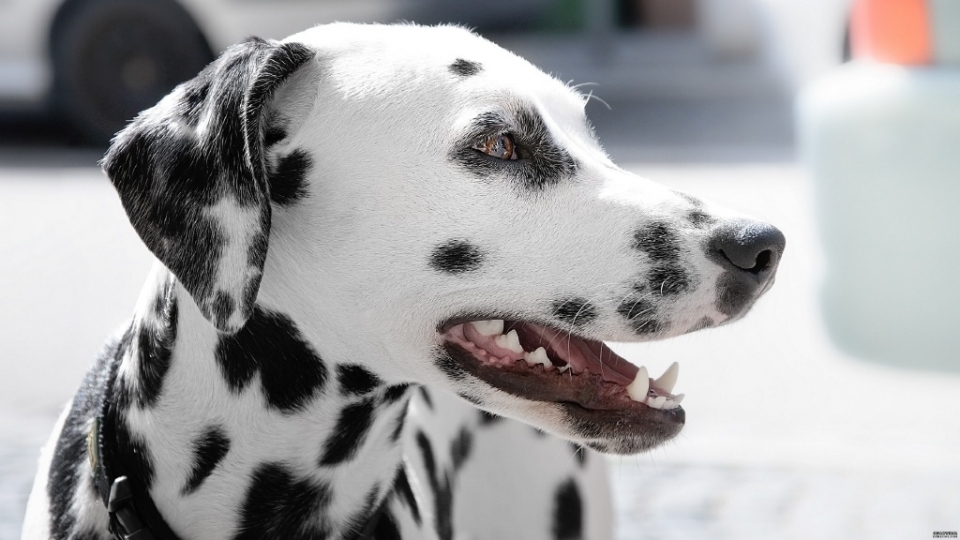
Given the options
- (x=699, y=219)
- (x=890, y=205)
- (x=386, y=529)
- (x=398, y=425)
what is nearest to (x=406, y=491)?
(x=386, y=529)

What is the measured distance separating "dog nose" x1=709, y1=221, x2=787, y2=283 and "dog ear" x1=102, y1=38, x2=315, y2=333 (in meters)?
0.86

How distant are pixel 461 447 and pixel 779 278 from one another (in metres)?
4.44

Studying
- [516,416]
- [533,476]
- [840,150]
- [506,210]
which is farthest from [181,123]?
[840,150]

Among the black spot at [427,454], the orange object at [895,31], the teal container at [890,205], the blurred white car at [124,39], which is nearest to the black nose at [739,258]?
the black spot at [427,454]

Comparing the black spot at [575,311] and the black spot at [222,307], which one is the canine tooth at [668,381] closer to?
the black spot at [575,311]

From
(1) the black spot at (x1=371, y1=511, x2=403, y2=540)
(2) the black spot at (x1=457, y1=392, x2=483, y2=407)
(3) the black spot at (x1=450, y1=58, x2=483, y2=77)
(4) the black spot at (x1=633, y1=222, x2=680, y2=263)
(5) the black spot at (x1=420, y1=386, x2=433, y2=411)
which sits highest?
(3) the black spot at (x1=450, y1=58, x2=483, y2=77)

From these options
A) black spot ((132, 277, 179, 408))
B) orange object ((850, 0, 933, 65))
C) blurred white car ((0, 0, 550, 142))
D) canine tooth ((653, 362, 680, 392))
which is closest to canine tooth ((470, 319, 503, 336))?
canine tooth ((653, 362, 680, 392))

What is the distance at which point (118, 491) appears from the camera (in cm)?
235

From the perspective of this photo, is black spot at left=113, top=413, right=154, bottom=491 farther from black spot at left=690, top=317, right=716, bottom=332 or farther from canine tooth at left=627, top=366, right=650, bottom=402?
black spot at left=690, top=317, right=716, bottom=332

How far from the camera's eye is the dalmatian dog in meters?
2.36

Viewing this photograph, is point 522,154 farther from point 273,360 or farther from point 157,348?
point 157,348

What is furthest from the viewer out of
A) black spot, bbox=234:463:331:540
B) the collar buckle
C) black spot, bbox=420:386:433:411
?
black spot, bbox=420:386:433:411

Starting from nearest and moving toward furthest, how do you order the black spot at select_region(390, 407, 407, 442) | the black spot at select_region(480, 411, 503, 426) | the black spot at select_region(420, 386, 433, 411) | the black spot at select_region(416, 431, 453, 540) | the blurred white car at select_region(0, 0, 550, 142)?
1. the black spot at select_region(390, 407, 407, 442)
2. the black spot at select_region(416, 431, 453, 540)
3. the black spot at select_region(420, 386, 433, 411)
4. the black spot at select_region(480, 411, 503, 426)
5. the blurred white car at select_region(0, 0, 550, 142)

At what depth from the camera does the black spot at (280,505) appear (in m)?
2.45
